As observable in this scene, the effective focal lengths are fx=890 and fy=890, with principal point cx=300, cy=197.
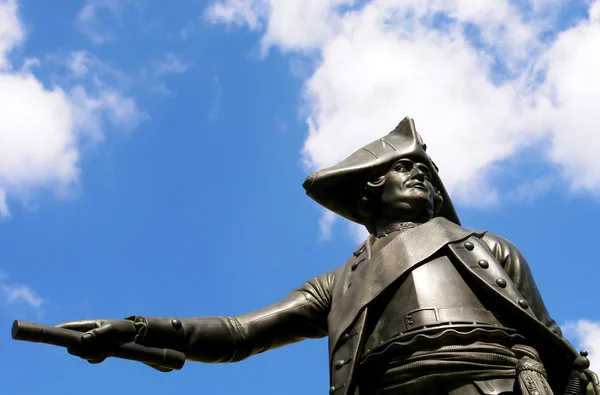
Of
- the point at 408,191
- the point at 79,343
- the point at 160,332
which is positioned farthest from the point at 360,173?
the point at 79,343

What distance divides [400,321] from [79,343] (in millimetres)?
2096

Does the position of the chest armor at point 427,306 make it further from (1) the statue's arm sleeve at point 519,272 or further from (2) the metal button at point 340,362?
(1) the statue's arm sleeve at point 519,272

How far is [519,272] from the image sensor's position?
6.66 meters

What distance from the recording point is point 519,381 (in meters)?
5.51

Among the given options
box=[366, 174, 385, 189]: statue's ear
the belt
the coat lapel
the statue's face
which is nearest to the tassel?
the belt

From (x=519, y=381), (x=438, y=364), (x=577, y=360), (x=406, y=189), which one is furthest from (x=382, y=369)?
(x=406, y=189)

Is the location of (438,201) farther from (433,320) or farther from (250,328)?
(250,328)

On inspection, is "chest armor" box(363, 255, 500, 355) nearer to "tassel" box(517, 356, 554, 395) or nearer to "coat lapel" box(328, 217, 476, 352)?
"coat lapel" box(328, 217, 476, 352)

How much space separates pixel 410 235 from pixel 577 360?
4.78ft

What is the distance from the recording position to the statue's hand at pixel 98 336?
18.8ft

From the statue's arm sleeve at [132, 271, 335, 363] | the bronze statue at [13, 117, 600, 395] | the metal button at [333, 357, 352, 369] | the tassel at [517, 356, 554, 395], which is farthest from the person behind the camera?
the statue's arm sleeve at [132, 271, 335, 363]

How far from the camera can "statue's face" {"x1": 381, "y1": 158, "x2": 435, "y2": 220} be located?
7.00 metres

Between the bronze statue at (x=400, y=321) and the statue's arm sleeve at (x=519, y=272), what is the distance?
10 millimetres

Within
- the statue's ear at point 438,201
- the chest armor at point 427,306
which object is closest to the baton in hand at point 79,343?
the chest armor at point 427,306
